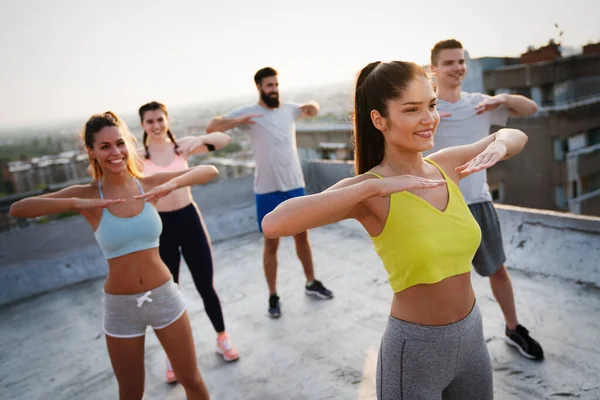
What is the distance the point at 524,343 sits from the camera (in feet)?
10.0

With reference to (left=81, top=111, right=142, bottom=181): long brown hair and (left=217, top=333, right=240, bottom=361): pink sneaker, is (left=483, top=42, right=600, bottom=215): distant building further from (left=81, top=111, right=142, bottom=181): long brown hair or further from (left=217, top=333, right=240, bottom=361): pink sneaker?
(left=81, top=111, right=142, bottom=181): long brown hair

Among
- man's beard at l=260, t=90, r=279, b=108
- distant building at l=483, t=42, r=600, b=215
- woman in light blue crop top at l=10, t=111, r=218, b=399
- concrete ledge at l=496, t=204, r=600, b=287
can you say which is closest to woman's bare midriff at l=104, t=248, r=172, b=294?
woman in light blue crop top at l=10, t=111, r=218, b=399

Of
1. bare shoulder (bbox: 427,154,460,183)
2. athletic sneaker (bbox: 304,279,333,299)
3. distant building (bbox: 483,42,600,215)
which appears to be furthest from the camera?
distant building (bbox: 483,42,600,215)

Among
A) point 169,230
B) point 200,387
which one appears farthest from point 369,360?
point 169,230

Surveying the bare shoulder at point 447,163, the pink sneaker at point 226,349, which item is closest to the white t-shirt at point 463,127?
the bare shoulder at point 447,163

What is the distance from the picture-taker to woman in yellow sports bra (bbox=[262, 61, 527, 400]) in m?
1.45

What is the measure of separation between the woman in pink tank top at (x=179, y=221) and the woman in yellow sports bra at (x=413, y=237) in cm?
205

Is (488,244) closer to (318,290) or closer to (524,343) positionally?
(524,343)

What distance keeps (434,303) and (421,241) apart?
221 mm

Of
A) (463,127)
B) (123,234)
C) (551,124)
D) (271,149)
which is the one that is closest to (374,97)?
(123,234)

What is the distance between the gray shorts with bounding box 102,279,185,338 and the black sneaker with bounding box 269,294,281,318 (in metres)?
1.93

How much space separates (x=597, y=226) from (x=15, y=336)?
Result: 5.60 meters

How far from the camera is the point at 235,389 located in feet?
10.3

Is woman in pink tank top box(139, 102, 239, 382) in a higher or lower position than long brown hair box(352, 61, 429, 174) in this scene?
lower
